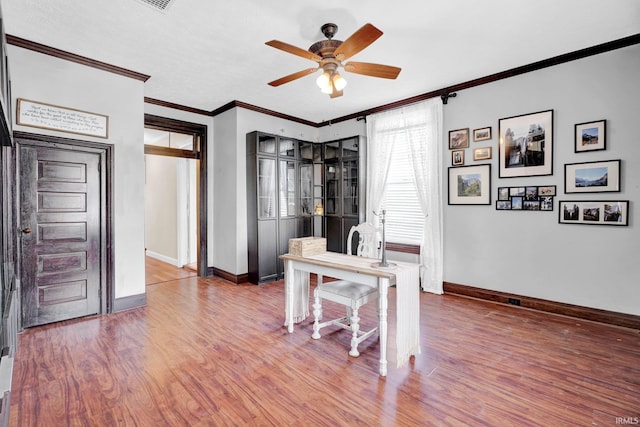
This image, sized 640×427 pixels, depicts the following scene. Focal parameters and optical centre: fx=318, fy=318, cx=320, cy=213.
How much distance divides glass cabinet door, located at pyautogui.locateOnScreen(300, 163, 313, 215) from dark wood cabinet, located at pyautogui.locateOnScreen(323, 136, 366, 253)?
0.93ft

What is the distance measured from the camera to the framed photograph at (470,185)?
413 cm

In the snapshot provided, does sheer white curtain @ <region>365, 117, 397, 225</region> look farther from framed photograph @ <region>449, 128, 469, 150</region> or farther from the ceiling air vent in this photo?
the ceiling air vent

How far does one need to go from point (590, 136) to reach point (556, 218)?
93 centimetres

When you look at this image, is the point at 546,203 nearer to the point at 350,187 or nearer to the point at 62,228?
the point at 350,187

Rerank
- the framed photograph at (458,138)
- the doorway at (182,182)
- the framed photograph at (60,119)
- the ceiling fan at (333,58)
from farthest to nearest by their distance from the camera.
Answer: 1. the doorway at (182,182)
2. the framed photograph at (458,138)
3. the framed photograph at (60,119)
4. the ceiling fan at (333,58)

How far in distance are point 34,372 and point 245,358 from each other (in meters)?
1.58

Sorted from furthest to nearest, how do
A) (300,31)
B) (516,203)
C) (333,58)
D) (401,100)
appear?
(401,100)
(516,203)
(300,31)
(333,58)

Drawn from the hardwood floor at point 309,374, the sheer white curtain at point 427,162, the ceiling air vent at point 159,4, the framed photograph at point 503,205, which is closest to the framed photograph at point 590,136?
the framed photograph at point 503,205

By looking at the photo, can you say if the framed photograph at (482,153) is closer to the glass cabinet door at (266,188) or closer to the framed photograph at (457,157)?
the framed photograph at (457,157)

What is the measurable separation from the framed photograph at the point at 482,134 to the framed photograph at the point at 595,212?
1164mm

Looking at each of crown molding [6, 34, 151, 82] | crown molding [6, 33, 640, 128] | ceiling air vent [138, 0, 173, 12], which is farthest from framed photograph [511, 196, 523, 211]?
crown molding [6, 34, 151, 82]

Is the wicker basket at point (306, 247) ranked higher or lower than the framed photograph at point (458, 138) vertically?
lower

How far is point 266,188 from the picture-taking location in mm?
5160

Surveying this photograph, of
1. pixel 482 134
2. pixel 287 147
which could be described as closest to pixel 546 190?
pixel 482 134
